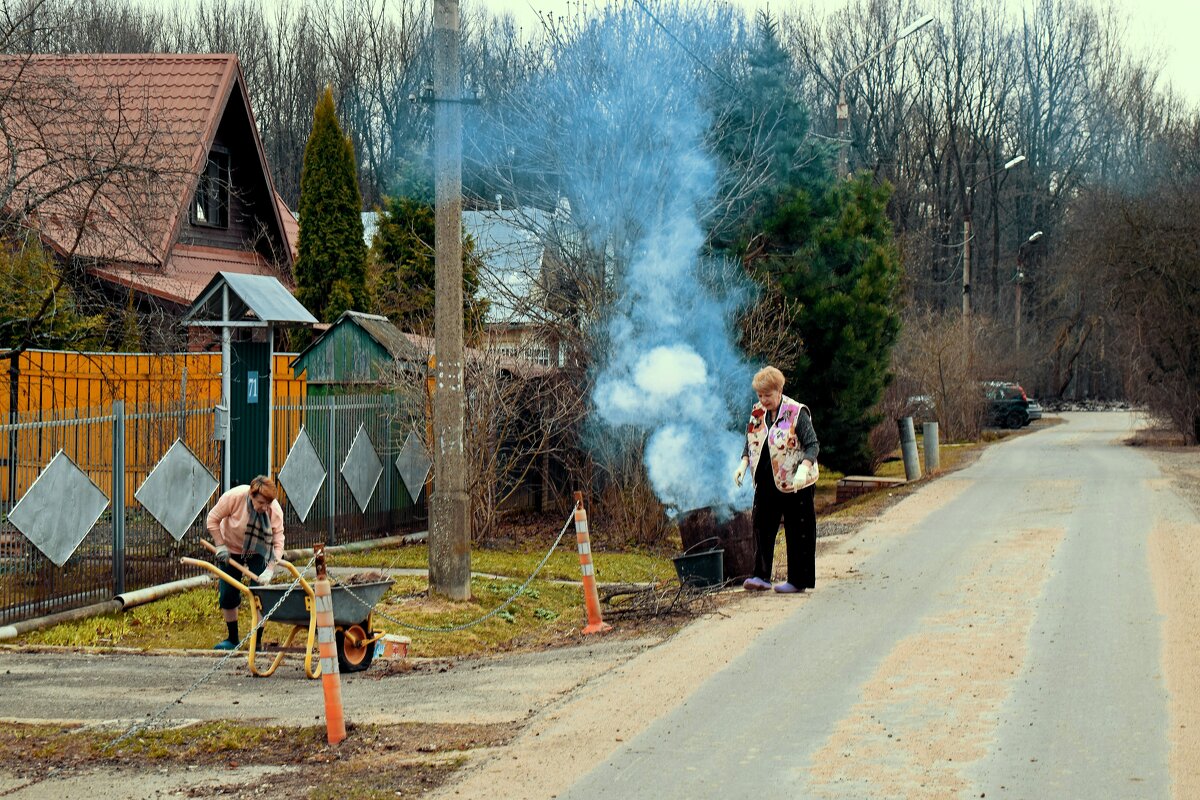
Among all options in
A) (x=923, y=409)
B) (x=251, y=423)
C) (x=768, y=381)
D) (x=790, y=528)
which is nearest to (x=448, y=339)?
(x=768, y=381)

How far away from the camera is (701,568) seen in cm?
1257

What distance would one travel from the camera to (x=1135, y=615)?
1078cm

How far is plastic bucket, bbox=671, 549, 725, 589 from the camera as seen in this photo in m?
12.5

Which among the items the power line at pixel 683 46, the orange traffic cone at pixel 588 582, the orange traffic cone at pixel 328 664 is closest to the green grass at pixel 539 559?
the orange traffic cone at pixel 588 582

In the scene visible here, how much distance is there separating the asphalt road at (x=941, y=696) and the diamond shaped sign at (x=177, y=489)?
20.7 ft

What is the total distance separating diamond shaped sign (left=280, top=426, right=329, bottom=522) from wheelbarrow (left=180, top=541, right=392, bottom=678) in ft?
18.8

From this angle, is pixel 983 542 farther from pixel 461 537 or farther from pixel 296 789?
pixel 296 789

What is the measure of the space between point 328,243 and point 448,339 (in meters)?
17.4

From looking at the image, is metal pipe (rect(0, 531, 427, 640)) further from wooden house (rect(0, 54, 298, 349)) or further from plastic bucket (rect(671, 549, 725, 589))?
plastic bucket (rect(671, 549, 725, 589))

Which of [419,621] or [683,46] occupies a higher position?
[683,46]

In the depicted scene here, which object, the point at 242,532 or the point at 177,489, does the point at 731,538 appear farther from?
the point at 177,489

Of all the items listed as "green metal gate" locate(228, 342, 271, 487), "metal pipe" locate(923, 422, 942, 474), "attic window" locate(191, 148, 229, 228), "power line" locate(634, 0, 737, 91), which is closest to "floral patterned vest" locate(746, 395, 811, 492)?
"green metal gate" locate(228, 342, 271, 487)

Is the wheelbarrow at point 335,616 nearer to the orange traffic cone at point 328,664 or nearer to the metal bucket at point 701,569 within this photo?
the orange traffic cone at point 328,664

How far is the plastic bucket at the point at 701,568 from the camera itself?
1252cm
